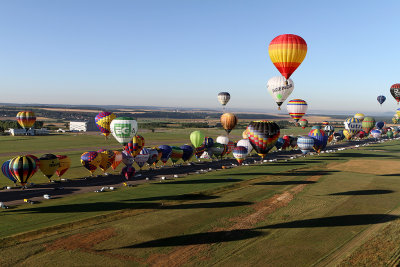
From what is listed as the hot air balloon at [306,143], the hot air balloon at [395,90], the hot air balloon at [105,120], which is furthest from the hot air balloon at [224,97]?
the hot air balloon at [395,90]

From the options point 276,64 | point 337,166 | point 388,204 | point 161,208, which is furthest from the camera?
point 337,166

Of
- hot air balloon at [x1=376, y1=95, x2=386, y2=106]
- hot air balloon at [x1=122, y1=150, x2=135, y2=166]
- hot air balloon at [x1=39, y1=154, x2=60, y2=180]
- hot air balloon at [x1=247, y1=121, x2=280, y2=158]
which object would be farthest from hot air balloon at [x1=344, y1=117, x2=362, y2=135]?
hot air balloon at [x1=39, y1=154, x2=60, y2=180]

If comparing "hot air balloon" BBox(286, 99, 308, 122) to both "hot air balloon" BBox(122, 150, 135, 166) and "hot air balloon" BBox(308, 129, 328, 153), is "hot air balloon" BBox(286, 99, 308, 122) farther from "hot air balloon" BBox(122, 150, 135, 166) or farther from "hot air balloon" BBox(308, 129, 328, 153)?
"hot air balloon" BBox(122, 150, 135, 166)

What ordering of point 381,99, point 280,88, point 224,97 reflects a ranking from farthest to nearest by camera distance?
point 381,99, point 224,97, point 280,88

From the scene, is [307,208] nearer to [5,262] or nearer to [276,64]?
[276,64]

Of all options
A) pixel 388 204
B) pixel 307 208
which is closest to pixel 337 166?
pixel 388 204

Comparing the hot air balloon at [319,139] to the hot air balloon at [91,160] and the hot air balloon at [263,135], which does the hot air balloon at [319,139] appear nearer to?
the hot air balloon at [263,135]

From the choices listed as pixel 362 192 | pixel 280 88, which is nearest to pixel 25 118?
pixel 280 88

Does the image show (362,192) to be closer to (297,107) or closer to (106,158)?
(297,107)
